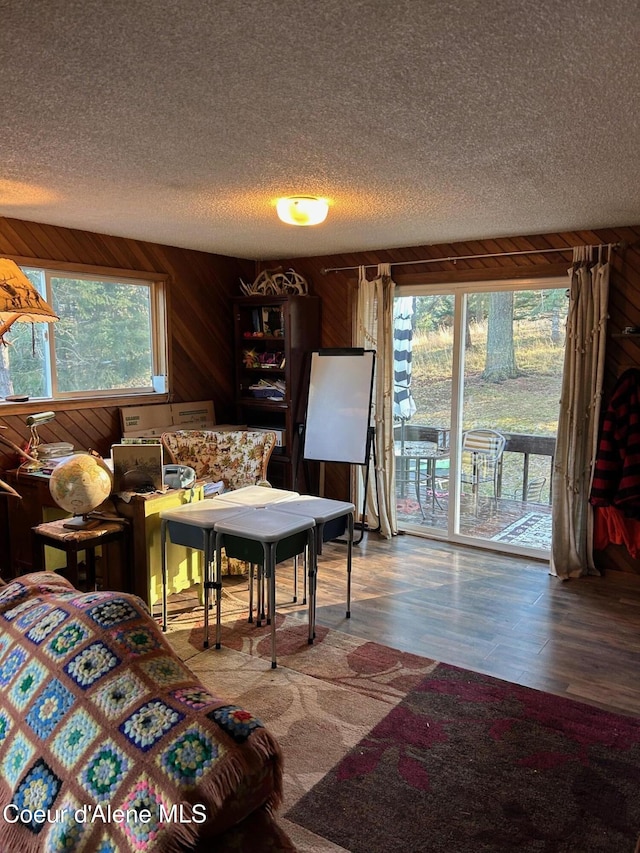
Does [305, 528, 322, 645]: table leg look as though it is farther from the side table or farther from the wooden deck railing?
the wooden deck railing

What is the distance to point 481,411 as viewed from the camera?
489 cm

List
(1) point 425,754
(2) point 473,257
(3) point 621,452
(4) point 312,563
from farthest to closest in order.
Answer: (2) point 473,257
(3) point 621,452
(4) point 312,563
(1) point 425,754

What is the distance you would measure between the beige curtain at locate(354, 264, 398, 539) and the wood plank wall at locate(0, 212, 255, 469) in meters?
1.26

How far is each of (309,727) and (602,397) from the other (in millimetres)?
2909

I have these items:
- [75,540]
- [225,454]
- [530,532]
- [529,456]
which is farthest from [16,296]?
[530,532]

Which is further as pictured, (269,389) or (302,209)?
(269,389)

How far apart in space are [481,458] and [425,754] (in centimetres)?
286

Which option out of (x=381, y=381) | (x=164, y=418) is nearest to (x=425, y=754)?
(x=381, y=381)

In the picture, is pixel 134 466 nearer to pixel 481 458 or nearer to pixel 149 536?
pixel 149 536

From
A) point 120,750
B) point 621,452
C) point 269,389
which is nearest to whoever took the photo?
point 120,750

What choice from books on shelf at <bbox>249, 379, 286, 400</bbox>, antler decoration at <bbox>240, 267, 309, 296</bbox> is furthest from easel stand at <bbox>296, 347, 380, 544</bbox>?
antler decoration at <bbox>240, 267, 309, 296</bbox>

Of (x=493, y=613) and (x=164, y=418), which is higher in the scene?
(x=164, y=418)

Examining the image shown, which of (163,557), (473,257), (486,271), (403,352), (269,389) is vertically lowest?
(163,557)

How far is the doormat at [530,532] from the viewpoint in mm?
4688
